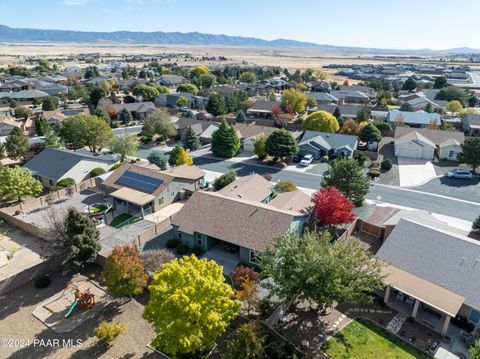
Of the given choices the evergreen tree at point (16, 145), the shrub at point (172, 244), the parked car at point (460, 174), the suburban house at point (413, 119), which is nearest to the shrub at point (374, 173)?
the parked car at point (460, 174)

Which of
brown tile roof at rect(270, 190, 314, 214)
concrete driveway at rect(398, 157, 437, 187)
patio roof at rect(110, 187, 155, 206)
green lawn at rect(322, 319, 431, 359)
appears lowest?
concrete driveway at rect(398, 157, 437, 187)

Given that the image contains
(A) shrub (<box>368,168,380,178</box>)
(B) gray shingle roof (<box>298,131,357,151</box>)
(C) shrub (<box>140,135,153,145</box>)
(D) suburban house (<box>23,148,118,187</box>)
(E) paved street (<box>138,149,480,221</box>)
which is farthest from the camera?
(C) shrub (<box>140,135,153,145</box>)

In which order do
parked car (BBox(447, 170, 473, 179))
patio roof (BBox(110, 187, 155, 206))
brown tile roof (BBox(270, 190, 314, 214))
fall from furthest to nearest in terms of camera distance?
parked car (BBox(447, 170, 473, 179)), patio roof (BBox(110, 187, 155, 206)), brown tile roof (BBox(270, 190, 314, 214))

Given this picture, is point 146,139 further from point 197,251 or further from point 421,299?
point 421,299

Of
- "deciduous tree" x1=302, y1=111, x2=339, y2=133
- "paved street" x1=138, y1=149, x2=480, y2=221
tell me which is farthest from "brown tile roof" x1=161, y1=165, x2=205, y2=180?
"deciduous tree" x1=302, y1=111, x2=339, y2=133

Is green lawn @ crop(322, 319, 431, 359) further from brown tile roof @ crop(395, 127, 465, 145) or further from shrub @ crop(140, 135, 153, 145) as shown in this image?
shrub @ crop(140, 135, 153, 145)

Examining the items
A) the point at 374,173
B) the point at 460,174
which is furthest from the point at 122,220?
the point at 460,174

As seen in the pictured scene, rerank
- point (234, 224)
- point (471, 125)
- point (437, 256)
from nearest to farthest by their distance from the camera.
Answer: point (437, 256) → point (234, 224) → point (471, 125)
